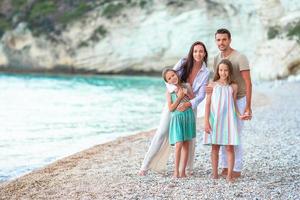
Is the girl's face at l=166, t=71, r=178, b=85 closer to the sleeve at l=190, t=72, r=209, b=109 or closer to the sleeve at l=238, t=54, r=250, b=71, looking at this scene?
the sleeve at l=190, t=72, r=209, b=109

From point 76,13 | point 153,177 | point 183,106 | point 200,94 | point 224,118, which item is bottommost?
point 153,177

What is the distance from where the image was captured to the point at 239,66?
734 cm

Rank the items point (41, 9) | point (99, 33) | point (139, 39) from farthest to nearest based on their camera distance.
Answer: point (41, 9) < point (99, 33) < point (139, 39)

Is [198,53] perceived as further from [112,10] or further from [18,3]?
[18,3]

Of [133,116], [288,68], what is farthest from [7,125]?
[288,68]

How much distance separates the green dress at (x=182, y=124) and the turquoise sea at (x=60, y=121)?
138 inches

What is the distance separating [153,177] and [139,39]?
4331 cm

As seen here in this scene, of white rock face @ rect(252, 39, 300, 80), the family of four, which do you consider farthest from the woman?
white rock face @ rect(252, 39, 300, 80)

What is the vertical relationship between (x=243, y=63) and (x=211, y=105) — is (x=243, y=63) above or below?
above

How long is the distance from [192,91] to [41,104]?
18482mm

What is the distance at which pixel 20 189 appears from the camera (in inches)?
316

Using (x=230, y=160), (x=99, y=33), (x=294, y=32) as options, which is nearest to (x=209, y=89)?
(x=230, y=160)

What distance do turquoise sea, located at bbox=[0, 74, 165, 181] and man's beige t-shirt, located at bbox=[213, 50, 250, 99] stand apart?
444 cm

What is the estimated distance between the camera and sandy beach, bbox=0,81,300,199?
22.6ft
